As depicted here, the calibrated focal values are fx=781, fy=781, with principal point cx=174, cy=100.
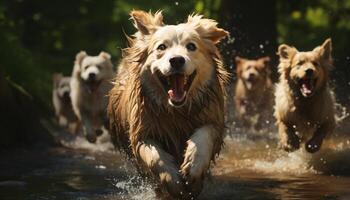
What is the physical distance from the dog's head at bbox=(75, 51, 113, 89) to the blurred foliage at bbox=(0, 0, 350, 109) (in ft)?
7.97

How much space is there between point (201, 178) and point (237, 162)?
145 inches

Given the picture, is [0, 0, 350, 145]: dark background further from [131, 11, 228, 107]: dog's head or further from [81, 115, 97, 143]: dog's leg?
[131, 11, 228, 107]: dog's head

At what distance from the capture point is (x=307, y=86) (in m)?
10.1

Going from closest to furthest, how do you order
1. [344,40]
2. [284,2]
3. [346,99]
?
1. [346,99]
2. [284,2]
3. [344,40]

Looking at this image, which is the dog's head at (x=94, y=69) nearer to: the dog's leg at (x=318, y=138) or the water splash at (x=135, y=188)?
the water splash at (x=135, y=188)

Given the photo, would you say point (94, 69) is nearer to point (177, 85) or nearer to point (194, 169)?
point (177, 85)

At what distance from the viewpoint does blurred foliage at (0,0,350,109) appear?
1883 cm

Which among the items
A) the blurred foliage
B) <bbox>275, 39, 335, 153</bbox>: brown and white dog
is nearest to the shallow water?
<bbox>275, 39, 335, 153</bbox>: brown and white dog

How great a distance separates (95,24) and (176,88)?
22.3 m

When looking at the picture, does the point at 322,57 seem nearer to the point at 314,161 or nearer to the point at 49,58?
the point at 314,161

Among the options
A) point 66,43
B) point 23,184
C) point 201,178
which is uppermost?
point 66,43

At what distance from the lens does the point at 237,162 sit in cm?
1012

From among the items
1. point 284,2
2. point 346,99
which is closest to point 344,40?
point 284,2

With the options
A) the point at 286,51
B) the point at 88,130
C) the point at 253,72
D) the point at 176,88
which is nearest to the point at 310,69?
the point at 286,51
